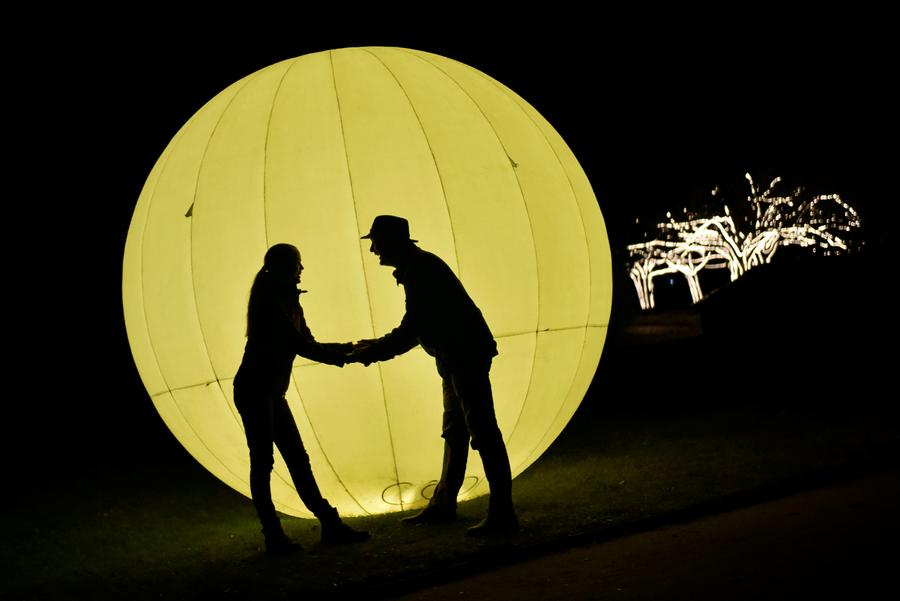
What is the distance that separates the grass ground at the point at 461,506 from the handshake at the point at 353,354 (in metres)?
1.19

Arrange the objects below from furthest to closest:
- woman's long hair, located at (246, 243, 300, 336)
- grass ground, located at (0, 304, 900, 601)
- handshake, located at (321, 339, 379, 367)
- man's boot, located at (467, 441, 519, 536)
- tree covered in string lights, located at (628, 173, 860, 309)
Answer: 1. tree covered in string lights, located at (628, 173, 860, 309)
2. man's boot, located at (467, 441, 519, 536)
3. handshake, located at (321, 339, 379, 367)
4. woman's long hair, located at (246, 243, 300, 336)
5. grass ground, located at (0, 304, 900, 601)

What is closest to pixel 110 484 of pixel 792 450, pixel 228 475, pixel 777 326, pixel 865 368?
pixel 228 475

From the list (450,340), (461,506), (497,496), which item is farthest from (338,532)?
(450,340)

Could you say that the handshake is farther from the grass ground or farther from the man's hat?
the grass ground

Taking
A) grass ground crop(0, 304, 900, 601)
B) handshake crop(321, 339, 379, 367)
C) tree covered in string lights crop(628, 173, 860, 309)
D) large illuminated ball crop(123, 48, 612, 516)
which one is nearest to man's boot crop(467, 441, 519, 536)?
grass ground crop(0, 304, 900, 601)

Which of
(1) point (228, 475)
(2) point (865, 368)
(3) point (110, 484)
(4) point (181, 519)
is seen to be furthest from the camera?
(2) point (865, 368)

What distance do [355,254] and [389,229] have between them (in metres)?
0.40

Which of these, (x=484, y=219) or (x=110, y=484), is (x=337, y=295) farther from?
(x=110, y=484)

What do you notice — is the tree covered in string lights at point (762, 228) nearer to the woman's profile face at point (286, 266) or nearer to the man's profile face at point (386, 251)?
the man's profile face at point (386, 251)

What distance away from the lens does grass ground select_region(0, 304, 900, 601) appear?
588 cm

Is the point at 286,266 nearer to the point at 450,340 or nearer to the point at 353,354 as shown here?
the point at 353,354

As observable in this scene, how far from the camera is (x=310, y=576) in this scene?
18.7 ft

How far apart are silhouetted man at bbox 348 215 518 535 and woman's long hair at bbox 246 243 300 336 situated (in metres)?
0.51

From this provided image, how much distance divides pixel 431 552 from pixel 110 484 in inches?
234
